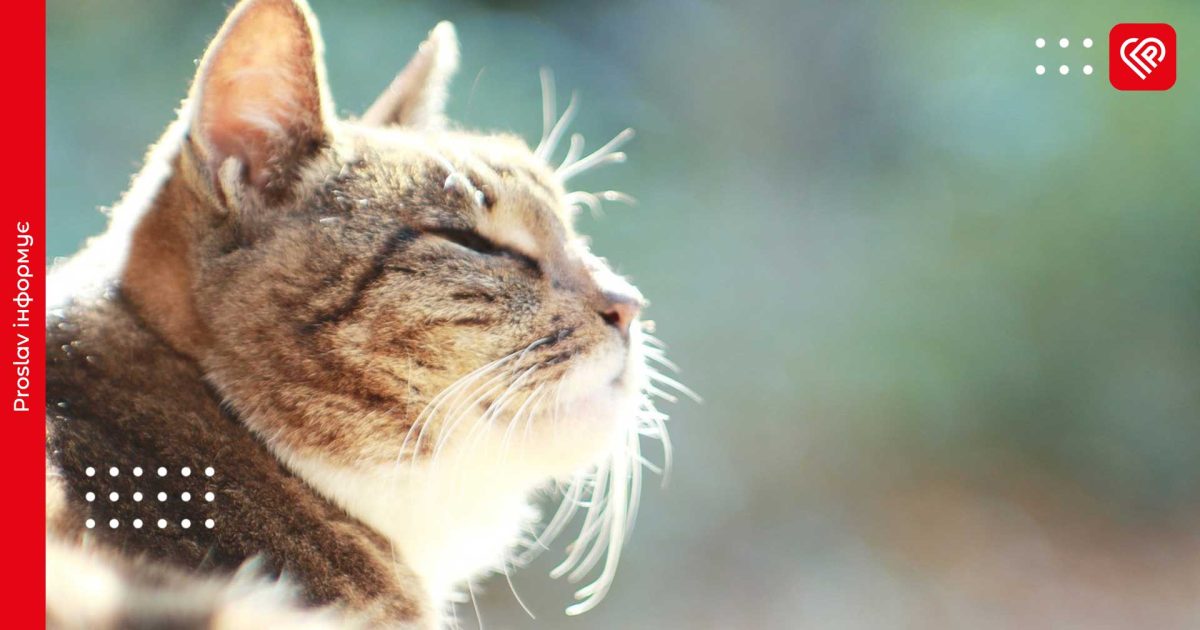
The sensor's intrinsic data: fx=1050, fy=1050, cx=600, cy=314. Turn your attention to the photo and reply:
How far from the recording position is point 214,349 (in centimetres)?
89

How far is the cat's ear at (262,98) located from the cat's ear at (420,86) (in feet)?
0.84

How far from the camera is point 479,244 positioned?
99 centimetres

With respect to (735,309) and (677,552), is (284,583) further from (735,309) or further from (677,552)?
(735,309)

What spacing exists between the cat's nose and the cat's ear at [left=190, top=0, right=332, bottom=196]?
11.9 inches

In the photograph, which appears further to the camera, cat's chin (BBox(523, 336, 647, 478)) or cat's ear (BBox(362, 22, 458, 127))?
cat's ear (BBox(362, 22, 458, 127))

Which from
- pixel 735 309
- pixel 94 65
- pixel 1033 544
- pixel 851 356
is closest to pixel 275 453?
pixel 94 65

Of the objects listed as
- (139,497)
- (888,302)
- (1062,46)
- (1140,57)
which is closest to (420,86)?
(139,497)

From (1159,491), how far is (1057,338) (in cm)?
46

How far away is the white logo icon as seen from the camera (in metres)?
1.49

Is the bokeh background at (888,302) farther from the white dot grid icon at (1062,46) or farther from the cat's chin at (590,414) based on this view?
the cat's chin at (590,414)
